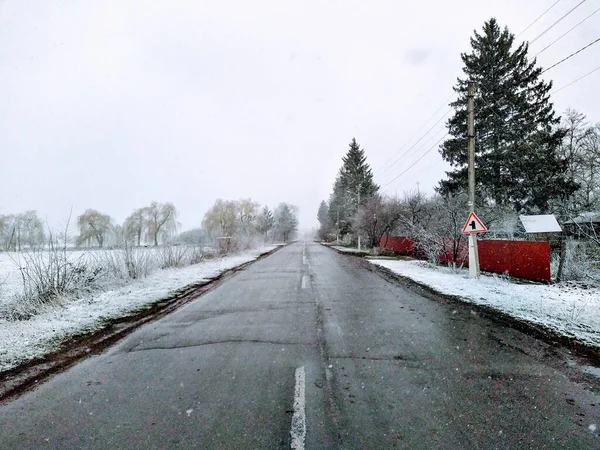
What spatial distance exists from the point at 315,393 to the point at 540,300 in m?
7.19

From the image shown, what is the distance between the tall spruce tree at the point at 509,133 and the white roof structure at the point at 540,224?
1.76m

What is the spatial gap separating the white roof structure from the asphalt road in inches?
745

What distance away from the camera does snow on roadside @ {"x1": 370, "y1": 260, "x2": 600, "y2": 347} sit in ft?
18.4

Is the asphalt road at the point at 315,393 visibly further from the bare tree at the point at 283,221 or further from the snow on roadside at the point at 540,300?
the bare tree at the point at 283,221

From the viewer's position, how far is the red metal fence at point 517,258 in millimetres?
10094

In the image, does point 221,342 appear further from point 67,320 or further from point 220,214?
point 220,214

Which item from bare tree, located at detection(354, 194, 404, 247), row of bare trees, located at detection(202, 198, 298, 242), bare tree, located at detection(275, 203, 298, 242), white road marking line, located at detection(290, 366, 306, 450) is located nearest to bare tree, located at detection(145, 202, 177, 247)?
row of bare trees, located at detection(202, 198, 298, 242)

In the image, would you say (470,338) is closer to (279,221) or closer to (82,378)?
(82,378)

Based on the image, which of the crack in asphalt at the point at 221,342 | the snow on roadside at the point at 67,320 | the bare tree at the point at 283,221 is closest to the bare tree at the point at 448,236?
the crack in asphalt at the point at 221,342

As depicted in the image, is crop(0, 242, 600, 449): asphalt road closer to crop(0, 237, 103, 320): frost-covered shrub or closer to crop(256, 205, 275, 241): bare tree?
crop(0, 237, 103, 320): frost-covered shrub

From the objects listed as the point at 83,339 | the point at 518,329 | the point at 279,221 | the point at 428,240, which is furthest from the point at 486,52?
the point at 279,221

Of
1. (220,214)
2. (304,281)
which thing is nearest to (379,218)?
(304,281)

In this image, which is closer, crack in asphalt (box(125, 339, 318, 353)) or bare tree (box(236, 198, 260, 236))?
crack in asphalt (box(125, 339, 318, 353))

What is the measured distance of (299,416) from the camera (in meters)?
2.86
